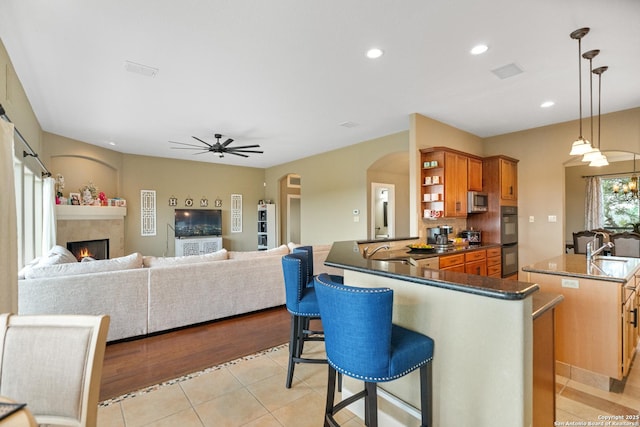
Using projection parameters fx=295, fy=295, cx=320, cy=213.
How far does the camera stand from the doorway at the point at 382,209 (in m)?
6.22

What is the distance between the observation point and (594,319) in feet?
7.52

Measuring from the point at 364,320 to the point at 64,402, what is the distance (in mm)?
1193

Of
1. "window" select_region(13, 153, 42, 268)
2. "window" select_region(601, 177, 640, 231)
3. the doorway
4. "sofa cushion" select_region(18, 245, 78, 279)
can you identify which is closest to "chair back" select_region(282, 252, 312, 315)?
"sofa cushion" select_region(18, 245, 78, 279)

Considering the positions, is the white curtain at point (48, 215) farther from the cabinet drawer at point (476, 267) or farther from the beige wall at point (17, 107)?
the cabinet drawer at point (476, 267)

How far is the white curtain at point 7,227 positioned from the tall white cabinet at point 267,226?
6786 millimetres

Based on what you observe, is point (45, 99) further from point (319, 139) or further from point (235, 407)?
point (235, 407)

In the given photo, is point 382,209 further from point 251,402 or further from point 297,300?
point 251,402

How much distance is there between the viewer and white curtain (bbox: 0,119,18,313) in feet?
6.46

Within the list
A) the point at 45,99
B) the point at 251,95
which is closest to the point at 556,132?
the point at 251,95

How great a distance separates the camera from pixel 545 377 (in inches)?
56.5

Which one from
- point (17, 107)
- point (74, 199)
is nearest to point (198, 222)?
point (74, 199)

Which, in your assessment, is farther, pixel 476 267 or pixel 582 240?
pixel 476 267

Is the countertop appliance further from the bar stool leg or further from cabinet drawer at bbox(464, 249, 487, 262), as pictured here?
the bar stool leg

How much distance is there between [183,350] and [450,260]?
3.31 m
